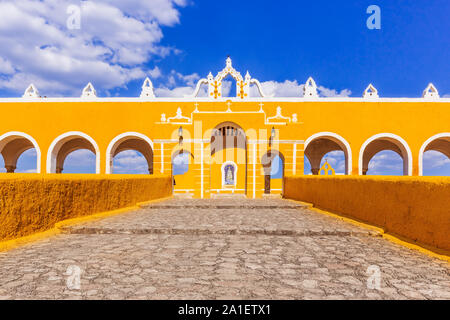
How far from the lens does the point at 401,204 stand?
5125mm

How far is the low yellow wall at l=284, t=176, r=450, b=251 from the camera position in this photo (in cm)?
422

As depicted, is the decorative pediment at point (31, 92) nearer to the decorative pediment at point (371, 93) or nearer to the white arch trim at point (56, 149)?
the white arch trim at point (56, 149)

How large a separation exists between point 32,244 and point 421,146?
822 inches

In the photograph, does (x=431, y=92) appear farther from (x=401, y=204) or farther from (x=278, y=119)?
(x=401, y=204)

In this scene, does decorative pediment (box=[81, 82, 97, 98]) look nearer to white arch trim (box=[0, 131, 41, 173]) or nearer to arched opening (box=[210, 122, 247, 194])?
white arch trim (box=[0, 131, 41, 173])

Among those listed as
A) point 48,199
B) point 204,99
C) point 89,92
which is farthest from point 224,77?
point 48,199

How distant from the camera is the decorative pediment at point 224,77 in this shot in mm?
19375

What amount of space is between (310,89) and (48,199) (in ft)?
57.8

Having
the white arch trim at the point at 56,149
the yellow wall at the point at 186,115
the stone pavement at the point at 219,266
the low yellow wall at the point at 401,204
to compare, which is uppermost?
the yellow wall at the point at 186,115

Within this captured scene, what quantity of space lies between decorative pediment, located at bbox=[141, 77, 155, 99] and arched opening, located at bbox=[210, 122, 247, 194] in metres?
6.18

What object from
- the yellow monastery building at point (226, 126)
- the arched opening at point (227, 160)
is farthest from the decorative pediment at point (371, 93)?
the arched opening at point (227, 160)

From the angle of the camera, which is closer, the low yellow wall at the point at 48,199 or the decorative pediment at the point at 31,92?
the low yellow wall at the point at 48,199

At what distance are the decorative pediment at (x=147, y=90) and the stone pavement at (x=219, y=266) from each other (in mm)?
15062

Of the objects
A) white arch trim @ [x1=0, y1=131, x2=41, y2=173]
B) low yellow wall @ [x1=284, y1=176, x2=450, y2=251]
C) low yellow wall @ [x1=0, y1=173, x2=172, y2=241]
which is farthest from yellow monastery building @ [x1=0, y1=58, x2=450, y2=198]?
low yellow wall @ [x1=0, y1=173, x2=172, y2=241]
